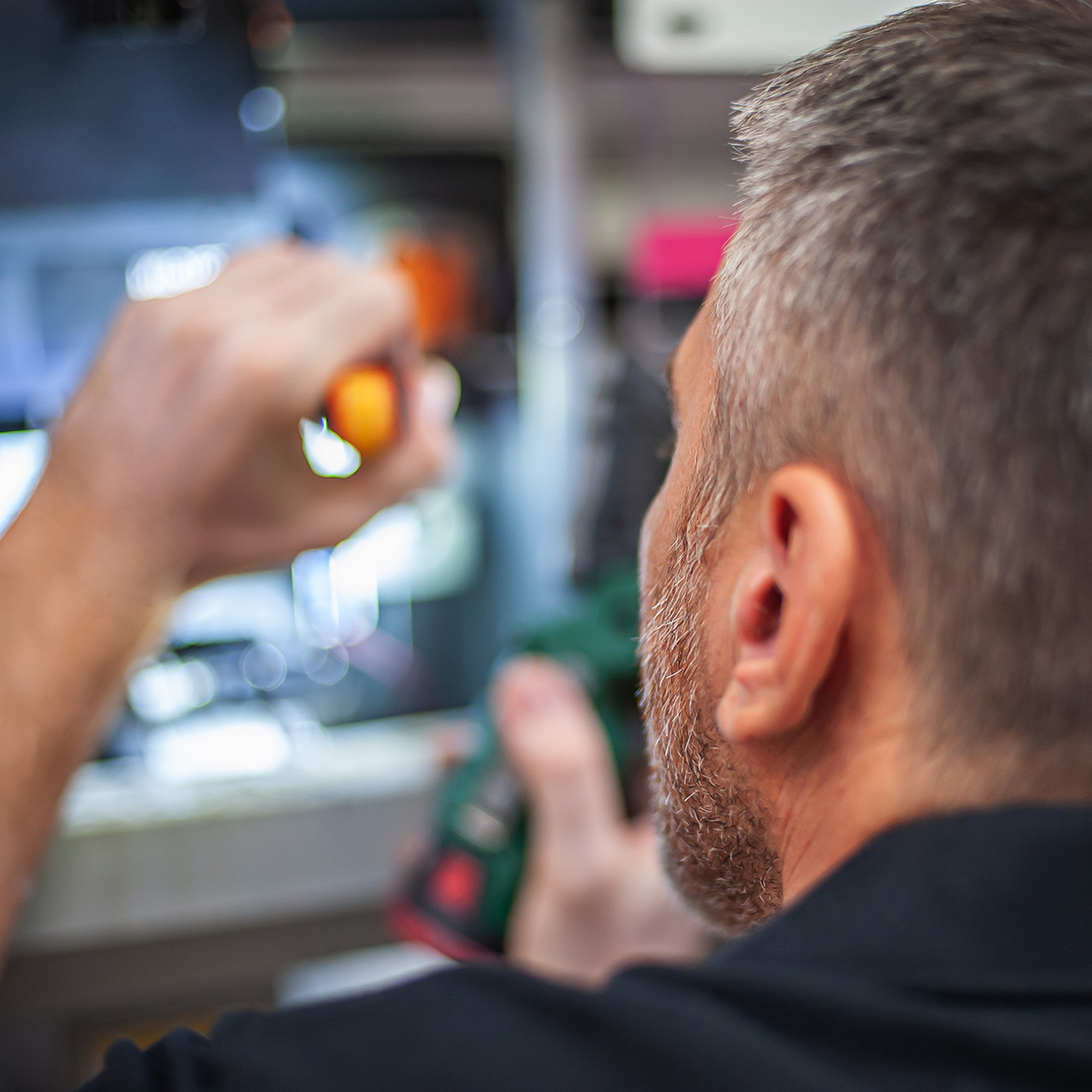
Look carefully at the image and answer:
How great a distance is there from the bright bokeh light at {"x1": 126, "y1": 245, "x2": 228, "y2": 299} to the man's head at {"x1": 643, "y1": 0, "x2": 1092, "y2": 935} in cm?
136

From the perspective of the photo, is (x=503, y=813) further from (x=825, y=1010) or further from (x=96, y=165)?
(x=96, y=165)

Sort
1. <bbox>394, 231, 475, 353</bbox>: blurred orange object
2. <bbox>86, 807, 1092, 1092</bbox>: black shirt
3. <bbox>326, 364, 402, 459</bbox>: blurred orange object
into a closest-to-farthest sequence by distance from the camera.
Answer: <bbox>86, 807, 1092, 1092</bbox>: black shirt < <bbox>326, 364, 402, 459</bbox>: blurred orange object < <bbox>394, 231, 475, 353</bbox>: blurred orange object

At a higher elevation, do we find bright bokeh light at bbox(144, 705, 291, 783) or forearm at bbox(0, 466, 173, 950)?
forearm at bbox(0, 466, 173, 950)

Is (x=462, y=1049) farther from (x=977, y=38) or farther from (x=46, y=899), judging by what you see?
(x=46, y=899)

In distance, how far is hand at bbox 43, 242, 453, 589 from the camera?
721mm

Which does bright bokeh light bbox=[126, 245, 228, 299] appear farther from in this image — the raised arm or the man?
the man

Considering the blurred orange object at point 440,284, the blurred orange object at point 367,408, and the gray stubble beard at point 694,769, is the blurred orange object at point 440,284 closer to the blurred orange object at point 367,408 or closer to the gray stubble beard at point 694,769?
the blurred orange object at point 367,408

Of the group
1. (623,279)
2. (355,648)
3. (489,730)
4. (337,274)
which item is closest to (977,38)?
(337,274)

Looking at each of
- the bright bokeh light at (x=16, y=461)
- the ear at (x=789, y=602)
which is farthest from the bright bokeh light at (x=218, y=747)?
the ear at (x=789, y=602)

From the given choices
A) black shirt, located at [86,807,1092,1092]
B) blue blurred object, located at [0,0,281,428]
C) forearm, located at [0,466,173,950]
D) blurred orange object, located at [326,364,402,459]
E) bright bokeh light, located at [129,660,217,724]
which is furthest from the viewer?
bright bokeh light, located at [129,660,217,724]

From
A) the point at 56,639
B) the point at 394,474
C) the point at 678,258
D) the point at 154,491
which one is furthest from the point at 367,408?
the point at 678,258

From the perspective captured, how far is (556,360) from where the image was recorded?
187 centimetres

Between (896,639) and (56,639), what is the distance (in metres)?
0.52

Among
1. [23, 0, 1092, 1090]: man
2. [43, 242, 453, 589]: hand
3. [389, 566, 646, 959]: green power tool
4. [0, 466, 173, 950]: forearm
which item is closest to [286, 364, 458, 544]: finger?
[43, 242, 453, 589]: hand
